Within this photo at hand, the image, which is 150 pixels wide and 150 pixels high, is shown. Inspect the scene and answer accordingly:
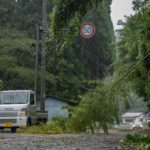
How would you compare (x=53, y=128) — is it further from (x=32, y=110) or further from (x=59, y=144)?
(x=59, y=144)

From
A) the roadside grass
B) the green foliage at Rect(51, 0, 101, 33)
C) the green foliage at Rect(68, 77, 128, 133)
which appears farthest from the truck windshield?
the green foliage at Rect(51, 0, 101, 33)

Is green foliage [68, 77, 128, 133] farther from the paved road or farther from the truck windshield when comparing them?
the truck windshield

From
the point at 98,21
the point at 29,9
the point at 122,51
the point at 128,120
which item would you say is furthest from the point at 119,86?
the point at 128,120

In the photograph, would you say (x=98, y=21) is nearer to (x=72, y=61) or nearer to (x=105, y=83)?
(x=72, y=61)

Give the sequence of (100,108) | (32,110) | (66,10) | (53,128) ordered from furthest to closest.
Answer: (32,110), (53,128), (100,108), (66,10)

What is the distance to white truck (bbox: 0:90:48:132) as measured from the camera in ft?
84.7

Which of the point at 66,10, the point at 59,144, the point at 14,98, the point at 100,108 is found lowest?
the point at 59,144

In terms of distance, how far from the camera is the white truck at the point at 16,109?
25828 mm

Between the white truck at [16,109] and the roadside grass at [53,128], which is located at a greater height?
the white truck at [16,109]

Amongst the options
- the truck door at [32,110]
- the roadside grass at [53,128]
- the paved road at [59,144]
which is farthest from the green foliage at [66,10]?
the truck door at [32,110]

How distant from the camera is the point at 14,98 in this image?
2683cm

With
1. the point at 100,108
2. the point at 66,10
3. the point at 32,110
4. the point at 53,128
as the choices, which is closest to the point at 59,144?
the point at 66,10

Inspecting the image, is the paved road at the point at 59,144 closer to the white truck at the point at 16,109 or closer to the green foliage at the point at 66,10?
the green foliage at the point at 66,10

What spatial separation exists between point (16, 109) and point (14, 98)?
1062 mm
